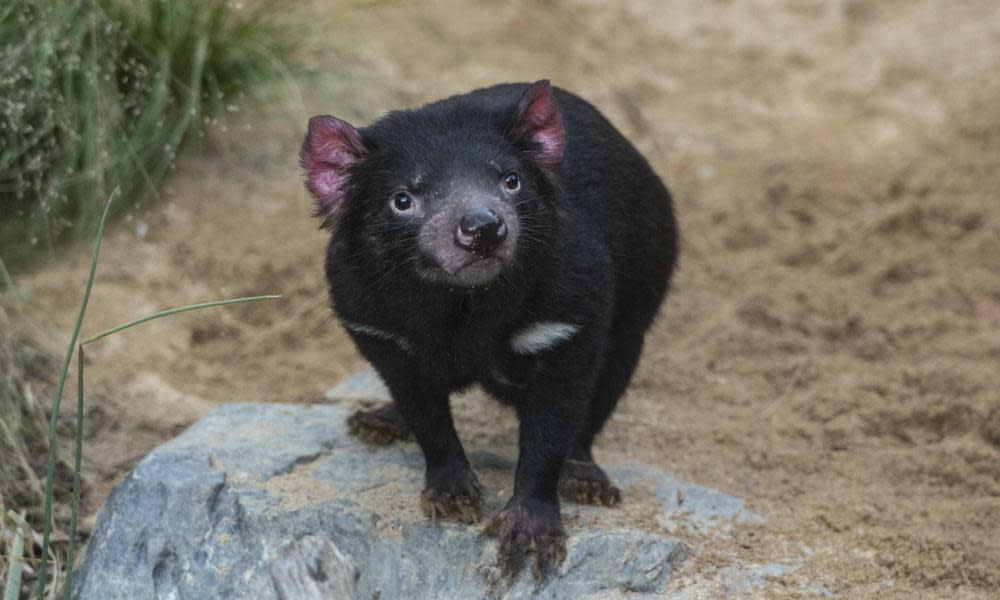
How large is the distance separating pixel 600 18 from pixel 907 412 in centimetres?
387

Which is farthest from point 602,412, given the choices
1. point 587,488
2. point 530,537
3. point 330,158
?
point 330,158

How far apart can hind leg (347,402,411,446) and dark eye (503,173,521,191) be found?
1042 mm

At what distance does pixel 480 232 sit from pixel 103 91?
9.27 ft

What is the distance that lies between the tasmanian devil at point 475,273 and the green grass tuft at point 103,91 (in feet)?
5.58

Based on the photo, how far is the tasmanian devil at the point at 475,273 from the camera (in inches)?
121

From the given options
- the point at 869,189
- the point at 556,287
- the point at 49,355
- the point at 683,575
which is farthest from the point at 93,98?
the point at 869,189

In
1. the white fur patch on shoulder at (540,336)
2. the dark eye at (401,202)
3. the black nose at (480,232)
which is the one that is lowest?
the white fur patch on shoulder at (540,336)

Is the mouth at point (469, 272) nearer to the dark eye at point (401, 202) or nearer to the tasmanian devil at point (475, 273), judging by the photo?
the tasmanian devil at point (475, 273)

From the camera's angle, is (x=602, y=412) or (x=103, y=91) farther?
(x=103, y=91)

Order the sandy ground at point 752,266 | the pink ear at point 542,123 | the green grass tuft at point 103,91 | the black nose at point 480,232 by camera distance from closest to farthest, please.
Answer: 1. the black nose at point 480,232
2. the pink ear at point 542,123
3. the sandy ground at point 752,266
4. the green grass tuft at point 103,91

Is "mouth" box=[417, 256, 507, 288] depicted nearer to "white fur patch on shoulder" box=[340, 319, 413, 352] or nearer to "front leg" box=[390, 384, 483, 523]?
"white fur patch on shoulder" box=[340, 319, 413, 352]

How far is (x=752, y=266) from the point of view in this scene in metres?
5.85

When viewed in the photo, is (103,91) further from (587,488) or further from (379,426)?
(587,488)

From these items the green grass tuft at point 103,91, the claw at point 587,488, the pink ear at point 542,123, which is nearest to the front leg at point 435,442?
the claw at point 587,488
